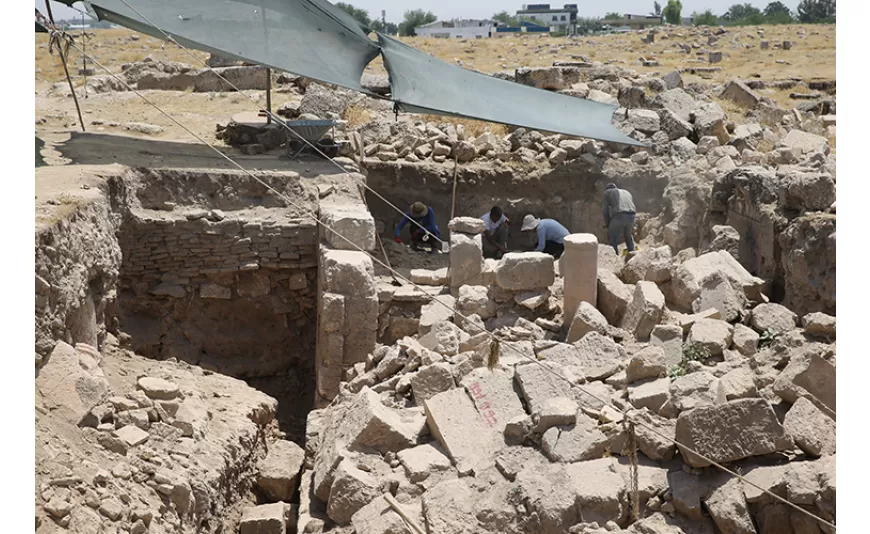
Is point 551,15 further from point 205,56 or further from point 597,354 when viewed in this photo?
point 597,354

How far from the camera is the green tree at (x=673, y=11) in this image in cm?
4466

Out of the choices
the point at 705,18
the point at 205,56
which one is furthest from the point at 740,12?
the point at 205,56

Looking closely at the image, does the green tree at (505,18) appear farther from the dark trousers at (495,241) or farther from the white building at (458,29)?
the dark trousers at (495,241)

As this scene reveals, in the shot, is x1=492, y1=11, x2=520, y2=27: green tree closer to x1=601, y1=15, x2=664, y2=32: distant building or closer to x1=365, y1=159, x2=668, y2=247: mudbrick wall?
x1=601, y1=15, x2=664, y2=32: distant building

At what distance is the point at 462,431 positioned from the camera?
640cm

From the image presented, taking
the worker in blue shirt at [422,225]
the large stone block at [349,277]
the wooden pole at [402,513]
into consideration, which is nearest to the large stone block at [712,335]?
the wooden pole at [402,513]

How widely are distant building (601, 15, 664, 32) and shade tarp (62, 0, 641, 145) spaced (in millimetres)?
36187

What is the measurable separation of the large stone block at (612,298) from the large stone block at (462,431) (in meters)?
2.14

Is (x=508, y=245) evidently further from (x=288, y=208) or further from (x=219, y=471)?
(x=219, y=471)

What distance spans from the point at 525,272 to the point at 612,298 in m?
0.82

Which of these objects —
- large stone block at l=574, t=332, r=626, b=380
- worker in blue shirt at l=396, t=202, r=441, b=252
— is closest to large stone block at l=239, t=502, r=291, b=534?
large stone block at l=574, t=332, r=626, b=380

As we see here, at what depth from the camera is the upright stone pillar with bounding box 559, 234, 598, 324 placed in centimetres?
810

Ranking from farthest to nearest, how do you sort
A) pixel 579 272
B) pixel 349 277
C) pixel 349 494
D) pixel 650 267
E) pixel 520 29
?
1. pixel 520 29
2. pixel 650 267
3. pixel 349 277
4. pixel 579 272
5. pixel 349 494

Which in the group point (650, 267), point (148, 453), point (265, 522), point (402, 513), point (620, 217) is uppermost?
point (620, 217)
